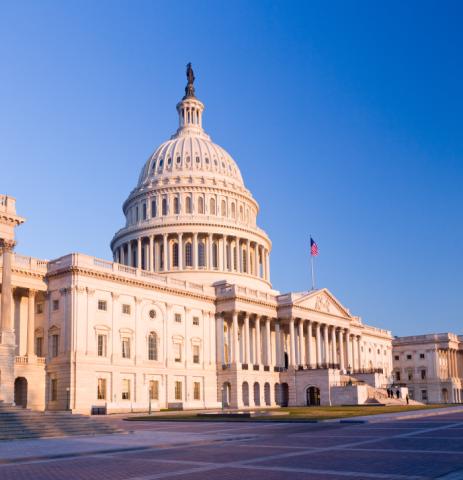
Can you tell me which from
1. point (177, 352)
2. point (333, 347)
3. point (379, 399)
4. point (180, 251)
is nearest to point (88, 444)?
point (177, 352)

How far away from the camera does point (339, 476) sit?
18.2 m

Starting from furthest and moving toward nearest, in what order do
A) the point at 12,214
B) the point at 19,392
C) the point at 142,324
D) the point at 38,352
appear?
the point at 142,324 → the point at 38,352 → the point at 19,392 → the point at 12,214

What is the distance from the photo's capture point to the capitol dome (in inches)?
4564

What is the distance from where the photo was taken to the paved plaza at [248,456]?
1941cm

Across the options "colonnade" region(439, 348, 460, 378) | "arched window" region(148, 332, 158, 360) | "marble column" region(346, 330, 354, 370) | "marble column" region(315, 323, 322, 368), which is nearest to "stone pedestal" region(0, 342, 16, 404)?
"arched window" region(148, 332, 158, 360)

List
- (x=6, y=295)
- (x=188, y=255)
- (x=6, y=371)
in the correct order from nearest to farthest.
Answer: (x=6, y=371) < (x=6, y=295) < (x=188, y=255)

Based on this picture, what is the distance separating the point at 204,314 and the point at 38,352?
2707 centimetres

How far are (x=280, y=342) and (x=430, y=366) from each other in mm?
65101

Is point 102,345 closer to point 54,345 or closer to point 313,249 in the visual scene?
point 54,345

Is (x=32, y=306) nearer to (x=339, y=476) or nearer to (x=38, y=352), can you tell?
(x=38, y=352)

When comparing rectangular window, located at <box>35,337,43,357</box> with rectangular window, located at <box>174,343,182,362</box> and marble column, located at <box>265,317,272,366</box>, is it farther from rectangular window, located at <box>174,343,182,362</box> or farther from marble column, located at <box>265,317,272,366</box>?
marble column, located at <box>265,317,272,366</box>

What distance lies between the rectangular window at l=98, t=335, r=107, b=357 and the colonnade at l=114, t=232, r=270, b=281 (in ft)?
115

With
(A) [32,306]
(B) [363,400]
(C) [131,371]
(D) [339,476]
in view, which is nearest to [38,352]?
(A) [32,306]

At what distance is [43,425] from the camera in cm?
3828
